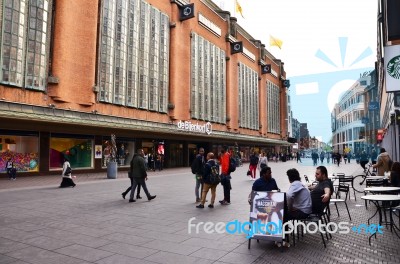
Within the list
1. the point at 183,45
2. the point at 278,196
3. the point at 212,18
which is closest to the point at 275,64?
the point at 212,18

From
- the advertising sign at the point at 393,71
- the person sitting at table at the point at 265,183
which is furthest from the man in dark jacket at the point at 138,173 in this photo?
the advertising sign at the point at 393,71

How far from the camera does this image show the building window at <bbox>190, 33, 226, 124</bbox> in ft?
122

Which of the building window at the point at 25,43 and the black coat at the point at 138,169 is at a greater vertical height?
the building window at the point at 25,43

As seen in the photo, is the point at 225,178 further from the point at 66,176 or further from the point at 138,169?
the point at 66,176

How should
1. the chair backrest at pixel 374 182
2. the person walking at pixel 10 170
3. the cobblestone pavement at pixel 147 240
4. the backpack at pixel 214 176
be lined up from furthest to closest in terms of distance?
the person walking at pixel 10 170
the chair backrest at pixel 374 182
the backpack at pixel 214 176
the cobblestone pavement at pixel 147 240

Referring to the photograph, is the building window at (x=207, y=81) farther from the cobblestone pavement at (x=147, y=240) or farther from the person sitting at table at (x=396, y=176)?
the person sitting at table at (x=396, y=176)

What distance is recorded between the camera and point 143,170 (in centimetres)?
1065

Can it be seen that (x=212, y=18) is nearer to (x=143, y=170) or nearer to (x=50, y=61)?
(x=50, y=61)

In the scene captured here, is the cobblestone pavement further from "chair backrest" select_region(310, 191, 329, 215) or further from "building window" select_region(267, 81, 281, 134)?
"building window" select_region(267, 81, 281, 134)

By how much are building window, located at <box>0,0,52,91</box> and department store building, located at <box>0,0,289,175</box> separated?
6 centimetres

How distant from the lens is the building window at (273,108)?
66.2 metres

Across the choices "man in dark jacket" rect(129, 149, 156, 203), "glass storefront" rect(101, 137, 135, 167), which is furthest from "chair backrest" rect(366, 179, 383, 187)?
"glass storefront" rect(101, 137, 135, 167)

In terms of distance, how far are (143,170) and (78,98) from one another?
45.3ft

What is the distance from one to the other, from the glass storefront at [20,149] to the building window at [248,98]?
113 feet
